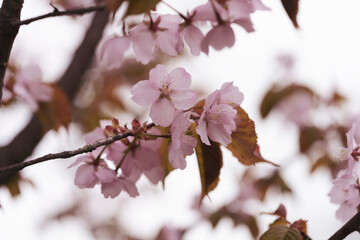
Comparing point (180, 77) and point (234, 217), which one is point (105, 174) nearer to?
point (180, 77)

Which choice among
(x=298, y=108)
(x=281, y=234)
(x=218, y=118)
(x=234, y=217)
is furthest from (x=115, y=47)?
(x=298, y=108)

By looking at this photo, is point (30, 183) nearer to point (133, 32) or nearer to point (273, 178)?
point (133, 32)

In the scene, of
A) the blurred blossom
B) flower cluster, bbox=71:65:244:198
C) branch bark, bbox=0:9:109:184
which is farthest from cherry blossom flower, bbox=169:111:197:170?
the blurred blossom

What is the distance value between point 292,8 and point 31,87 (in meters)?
0.76

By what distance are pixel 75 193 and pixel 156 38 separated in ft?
10.4

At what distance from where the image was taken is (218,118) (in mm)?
584

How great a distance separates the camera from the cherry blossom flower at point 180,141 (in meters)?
0.57

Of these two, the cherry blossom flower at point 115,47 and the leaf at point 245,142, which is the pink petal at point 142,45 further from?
the leaf at point 245,142

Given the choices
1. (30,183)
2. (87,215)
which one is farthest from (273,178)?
(87,215)

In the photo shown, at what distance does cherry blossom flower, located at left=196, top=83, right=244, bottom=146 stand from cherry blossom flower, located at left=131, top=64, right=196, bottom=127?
0.09 ft

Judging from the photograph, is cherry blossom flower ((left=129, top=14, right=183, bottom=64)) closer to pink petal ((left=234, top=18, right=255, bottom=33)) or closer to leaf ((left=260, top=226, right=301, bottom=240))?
pink petal ((left=234, top=18, right=255, bottom=33))

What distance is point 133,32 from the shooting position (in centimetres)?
73

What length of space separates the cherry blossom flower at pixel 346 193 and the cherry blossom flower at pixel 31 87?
722 millimetres

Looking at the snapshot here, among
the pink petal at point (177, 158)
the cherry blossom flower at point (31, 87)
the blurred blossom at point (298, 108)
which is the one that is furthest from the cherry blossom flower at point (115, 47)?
the blurred blossom at point (298, 108)
